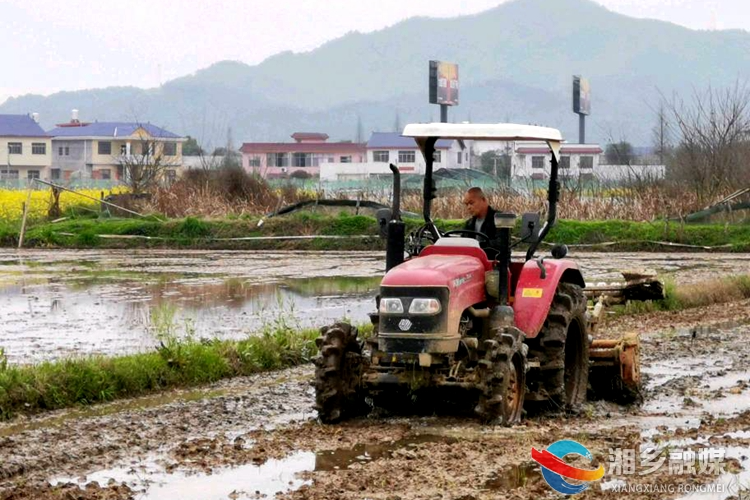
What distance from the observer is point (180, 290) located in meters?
21.4

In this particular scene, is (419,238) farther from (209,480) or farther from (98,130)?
(98,130)

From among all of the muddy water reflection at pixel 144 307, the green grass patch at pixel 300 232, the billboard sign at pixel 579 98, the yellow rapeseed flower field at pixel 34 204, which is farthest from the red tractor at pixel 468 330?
the billboard sign at pixel 579 98

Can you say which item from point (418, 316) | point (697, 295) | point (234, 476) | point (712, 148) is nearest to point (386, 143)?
point (712, 148)

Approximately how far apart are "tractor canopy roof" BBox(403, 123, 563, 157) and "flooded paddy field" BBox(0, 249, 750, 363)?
3.85m

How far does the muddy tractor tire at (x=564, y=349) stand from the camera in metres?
10.4

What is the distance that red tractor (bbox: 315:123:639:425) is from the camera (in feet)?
31.0

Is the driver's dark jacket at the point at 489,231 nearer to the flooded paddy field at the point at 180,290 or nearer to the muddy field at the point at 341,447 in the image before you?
the muddy field at the point at 341,447

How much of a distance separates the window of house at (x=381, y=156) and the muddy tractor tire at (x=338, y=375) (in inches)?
3871

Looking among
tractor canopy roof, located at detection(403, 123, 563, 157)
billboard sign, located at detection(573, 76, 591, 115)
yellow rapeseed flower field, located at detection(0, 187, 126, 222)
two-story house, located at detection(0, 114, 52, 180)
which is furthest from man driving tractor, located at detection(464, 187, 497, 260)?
two-story house, located at detection(0, 114, 52, 180)

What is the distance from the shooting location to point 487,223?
10.6 m

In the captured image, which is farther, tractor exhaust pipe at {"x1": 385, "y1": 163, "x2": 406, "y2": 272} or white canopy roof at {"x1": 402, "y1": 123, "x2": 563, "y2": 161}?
tractor exhaust pipe at {"x1": 385, "y1": 163, "x2": 406, "y2": 272}

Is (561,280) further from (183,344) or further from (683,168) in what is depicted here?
(683,168)

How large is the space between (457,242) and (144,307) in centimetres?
934
